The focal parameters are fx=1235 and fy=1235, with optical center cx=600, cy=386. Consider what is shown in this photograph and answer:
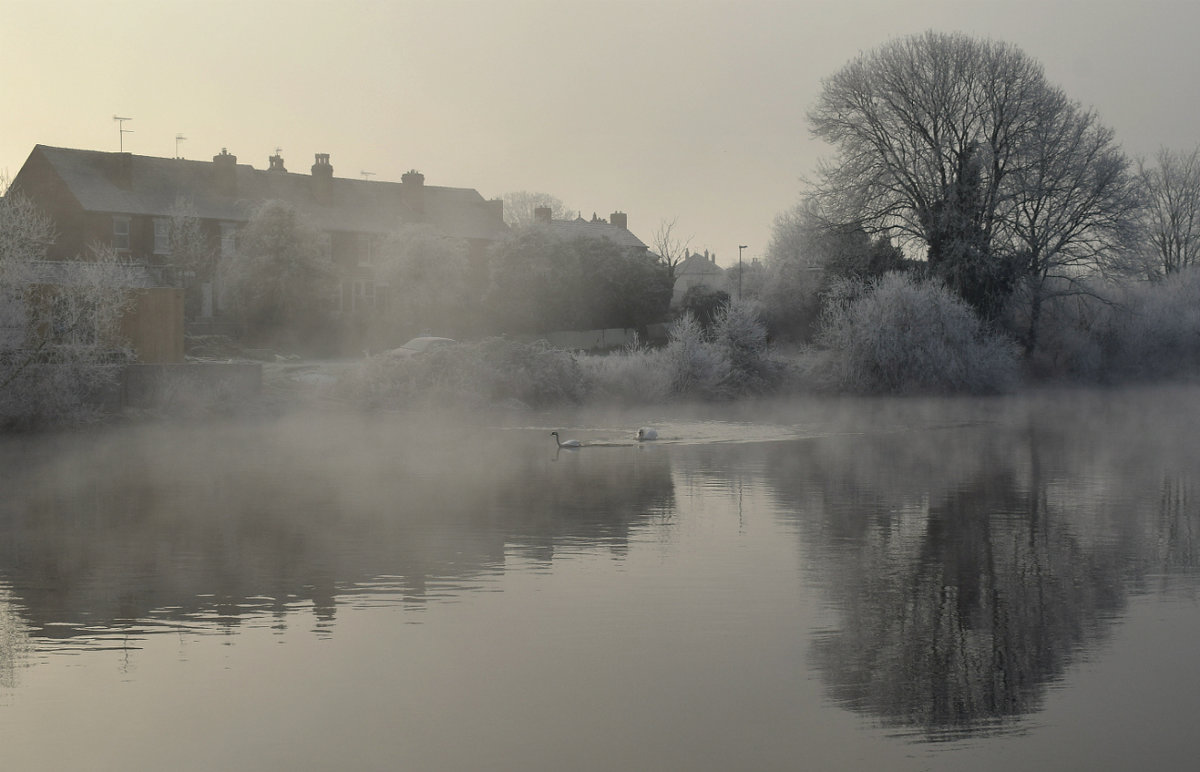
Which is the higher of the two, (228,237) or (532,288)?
(228,237)

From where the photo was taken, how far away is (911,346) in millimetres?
42500

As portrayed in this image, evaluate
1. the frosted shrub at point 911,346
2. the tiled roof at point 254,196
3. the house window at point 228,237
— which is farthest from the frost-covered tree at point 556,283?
the frosted shrub at point 911,346

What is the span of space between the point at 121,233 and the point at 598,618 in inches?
2136

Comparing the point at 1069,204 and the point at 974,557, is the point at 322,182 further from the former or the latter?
the point at 974,557

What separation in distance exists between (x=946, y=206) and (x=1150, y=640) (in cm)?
3831

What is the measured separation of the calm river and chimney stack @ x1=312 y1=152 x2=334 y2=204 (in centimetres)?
4756

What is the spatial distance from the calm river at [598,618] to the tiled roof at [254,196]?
41.2m

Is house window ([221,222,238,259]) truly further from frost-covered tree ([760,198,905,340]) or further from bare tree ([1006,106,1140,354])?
bare tree ([1006,106,1140,354])

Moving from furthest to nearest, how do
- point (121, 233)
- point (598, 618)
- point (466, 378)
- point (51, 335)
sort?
point (121, 233)
point (466, 378)
point (51, 335)
point (598, 618)

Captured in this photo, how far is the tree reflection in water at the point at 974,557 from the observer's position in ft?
30.6

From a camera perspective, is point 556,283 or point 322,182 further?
point 322,182

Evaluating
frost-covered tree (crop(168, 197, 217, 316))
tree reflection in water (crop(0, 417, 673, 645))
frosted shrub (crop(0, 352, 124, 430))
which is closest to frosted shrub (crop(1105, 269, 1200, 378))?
tree reflection in water (crop(0, 417, 673, 645))

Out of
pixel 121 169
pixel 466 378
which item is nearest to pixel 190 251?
pixel 121 169

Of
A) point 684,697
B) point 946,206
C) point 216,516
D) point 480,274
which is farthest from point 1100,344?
point 684,697
